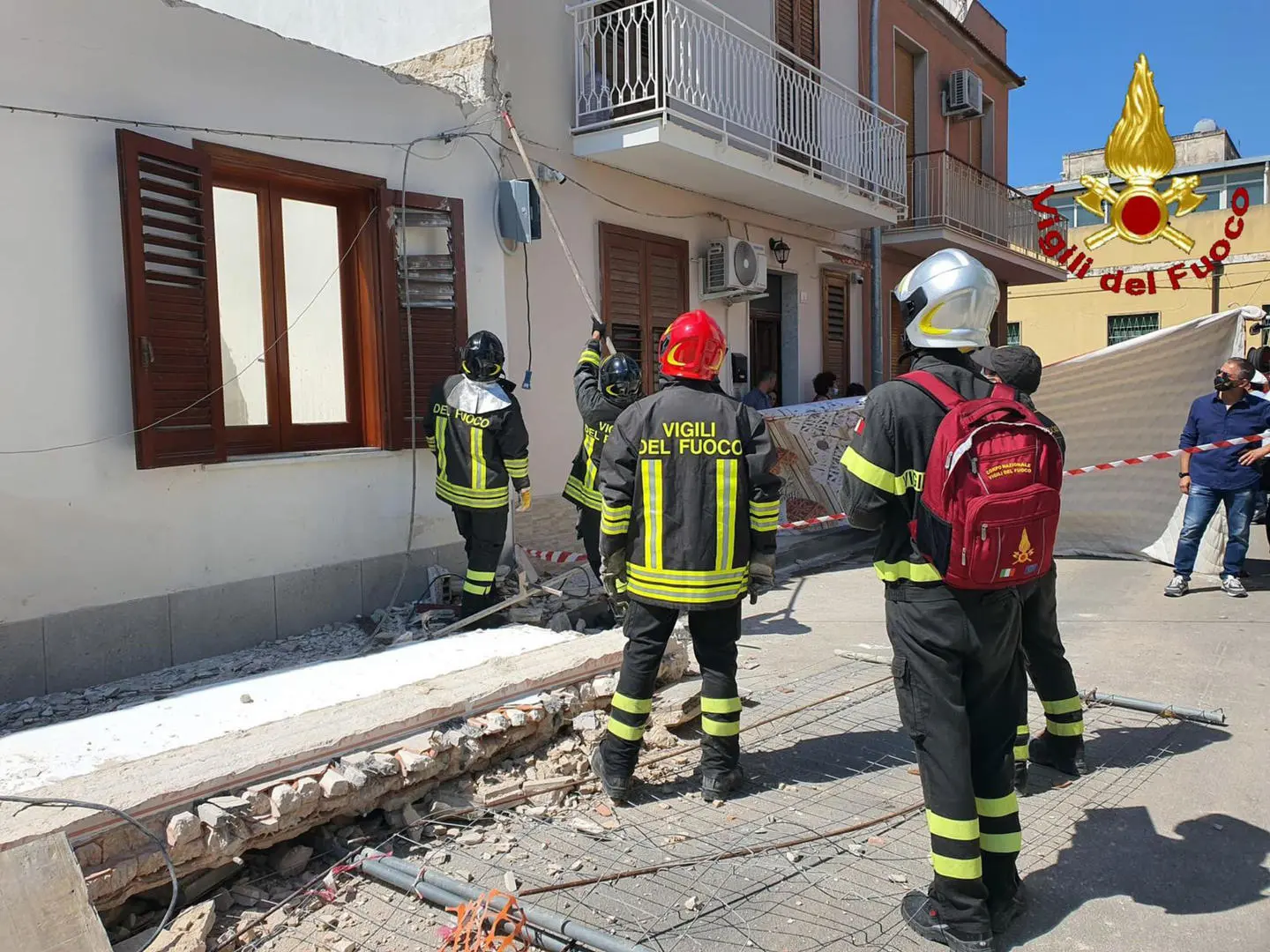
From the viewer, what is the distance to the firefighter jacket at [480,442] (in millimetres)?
6043

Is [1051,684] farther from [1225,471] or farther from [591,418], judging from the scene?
[1225,471]

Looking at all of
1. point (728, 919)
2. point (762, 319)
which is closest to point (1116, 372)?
point (762, 319)

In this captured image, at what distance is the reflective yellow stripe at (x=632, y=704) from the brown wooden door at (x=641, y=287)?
5834 millimetres

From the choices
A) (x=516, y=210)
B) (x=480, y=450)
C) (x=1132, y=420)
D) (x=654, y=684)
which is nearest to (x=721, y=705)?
(x=654, y=684)

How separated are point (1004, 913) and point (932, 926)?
0.81 ft

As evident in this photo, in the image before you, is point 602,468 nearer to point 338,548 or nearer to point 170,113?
point 338,548

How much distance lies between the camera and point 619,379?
20.4 feet

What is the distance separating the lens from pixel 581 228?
894 centimetres

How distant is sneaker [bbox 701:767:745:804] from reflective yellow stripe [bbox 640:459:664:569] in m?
0.91

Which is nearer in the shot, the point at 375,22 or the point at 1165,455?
the point at 1165,455

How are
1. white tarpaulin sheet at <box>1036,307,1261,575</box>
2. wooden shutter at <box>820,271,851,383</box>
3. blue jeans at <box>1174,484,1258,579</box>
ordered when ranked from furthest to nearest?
wooden shutter at <box>820,271,851,383</box> → white tarpaulin sheet at <box>1036,307,1261,575</box> → blue jeans at <box>1174,484,1258,579</box>

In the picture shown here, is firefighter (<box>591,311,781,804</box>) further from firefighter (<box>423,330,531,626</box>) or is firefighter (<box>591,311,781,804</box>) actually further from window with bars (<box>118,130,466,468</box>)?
window with bars (<box>118,130,466,468</box>)

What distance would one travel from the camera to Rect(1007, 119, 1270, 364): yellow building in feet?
86.2

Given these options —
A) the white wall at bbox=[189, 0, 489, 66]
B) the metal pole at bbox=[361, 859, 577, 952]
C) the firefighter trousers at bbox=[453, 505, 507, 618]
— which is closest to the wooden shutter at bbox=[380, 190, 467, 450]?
the firefighter trousers at bbox=[453, 505, 507, 618]
